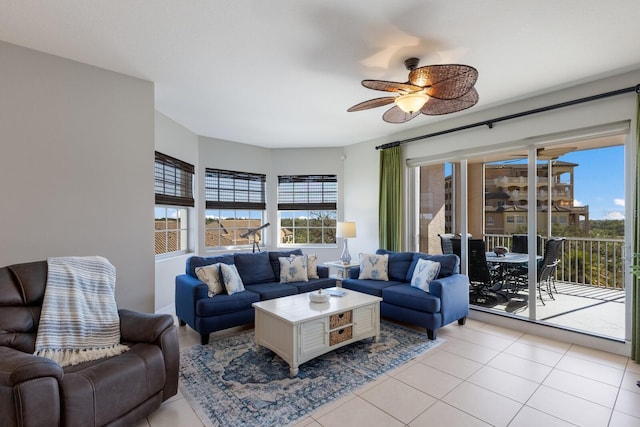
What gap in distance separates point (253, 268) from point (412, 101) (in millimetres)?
2911

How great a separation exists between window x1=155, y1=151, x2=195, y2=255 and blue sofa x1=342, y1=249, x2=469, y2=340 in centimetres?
273

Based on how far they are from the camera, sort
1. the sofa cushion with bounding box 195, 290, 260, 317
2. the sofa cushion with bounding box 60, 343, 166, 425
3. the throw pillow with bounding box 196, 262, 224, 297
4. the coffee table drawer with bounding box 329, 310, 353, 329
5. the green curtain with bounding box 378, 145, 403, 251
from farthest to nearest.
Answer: the green curtain with bounding box 378, 145, 403, 251, the throw pillow with bounding box 196, 262, 224, 297, the sofa cushion with bounding box 195, 290, 260, 317, the coffee table drawer with bounding box 329, 310, 353, 329, the sofa cushion with bounding box 60, 343, 166, 425

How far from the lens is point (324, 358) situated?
9.46 ft

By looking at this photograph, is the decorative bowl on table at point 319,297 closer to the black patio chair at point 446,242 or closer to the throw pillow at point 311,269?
the throw pillow at point 311,269

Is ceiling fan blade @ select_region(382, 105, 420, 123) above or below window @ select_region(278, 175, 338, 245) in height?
above

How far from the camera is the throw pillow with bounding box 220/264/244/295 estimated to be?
3520mm

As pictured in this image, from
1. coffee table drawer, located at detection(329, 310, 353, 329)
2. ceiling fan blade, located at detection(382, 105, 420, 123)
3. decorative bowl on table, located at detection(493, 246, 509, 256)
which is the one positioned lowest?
coffee table drawer, located at detection(329, 310, 353, 329)

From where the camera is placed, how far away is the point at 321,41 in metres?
2.42

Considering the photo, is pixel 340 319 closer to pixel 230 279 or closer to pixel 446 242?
pixel 230 279

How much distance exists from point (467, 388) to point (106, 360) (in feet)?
8.53

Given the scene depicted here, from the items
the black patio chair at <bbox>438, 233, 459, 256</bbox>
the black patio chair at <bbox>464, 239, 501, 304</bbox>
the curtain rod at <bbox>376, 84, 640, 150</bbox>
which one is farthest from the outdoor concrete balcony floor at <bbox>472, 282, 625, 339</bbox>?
the curtain rod at <bbox>376, 84, 640, 150</bbox>

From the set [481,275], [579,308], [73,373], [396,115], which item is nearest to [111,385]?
[73,373]

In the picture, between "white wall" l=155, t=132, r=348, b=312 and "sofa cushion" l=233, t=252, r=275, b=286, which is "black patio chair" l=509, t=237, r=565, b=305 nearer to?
"white wall" l=155, t=132, r=348, b=312

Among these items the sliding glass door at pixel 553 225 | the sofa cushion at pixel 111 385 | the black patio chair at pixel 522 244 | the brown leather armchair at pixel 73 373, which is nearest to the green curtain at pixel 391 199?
the sliding glass door at pixel 553 225
